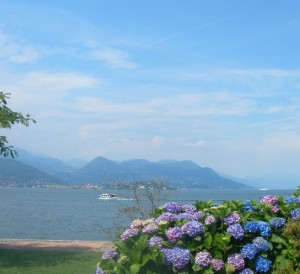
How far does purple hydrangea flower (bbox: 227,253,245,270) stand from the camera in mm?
4969

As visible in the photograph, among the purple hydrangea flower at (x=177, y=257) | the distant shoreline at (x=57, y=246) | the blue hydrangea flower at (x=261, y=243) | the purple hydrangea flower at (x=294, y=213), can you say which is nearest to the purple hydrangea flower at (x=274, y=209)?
the purple hydrangea flower at (x=294, y=213)

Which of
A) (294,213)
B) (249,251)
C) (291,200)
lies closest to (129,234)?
(249,251)

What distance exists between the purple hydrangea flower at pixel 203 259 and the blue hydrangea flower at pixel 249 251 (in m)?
0.35

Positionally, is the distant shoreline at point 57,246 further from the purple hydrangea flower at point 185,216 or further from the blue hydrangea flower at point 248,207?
the purple hydrangea flower at point 185,216

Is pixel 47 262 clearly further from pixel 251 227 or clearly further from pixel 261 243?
pixel 261 243

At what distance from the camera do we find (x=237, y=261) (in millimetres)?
4973

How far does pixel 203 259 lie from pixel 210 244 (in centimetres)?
25

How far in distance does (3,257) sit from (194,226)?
939 centimetres

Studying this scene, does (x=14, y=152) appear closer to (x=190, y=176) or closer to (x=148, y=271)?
(x=148, y=271)

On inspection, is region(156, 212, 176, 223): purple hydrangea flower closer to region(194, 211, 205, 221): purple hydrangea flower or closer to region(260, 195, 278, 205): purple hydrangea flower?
region(194, 211, 205, 221): purple hydrangea flower

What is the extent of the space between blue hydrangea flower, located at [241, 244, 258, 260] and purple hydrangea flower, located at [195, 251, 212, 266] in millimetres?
347

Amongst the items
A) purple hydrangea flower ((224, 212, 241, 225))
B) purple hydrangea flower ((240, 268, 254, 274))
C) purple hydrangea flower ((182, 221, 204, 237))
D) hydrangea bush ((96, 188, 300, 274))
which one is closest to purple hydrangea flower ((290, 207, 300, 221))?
hydrangea bush ((96, 188, 300, 274))

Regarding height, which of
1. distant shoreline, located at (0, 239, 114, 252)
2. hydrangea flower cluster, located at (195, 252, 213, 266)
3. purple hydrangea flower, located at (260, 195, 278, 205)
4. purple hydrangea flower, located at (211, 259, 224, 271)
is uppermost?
purple hydrangea flower, located at (260, 195, 278, 205)

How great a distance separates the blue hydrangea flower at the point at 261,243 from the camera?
198 inches
